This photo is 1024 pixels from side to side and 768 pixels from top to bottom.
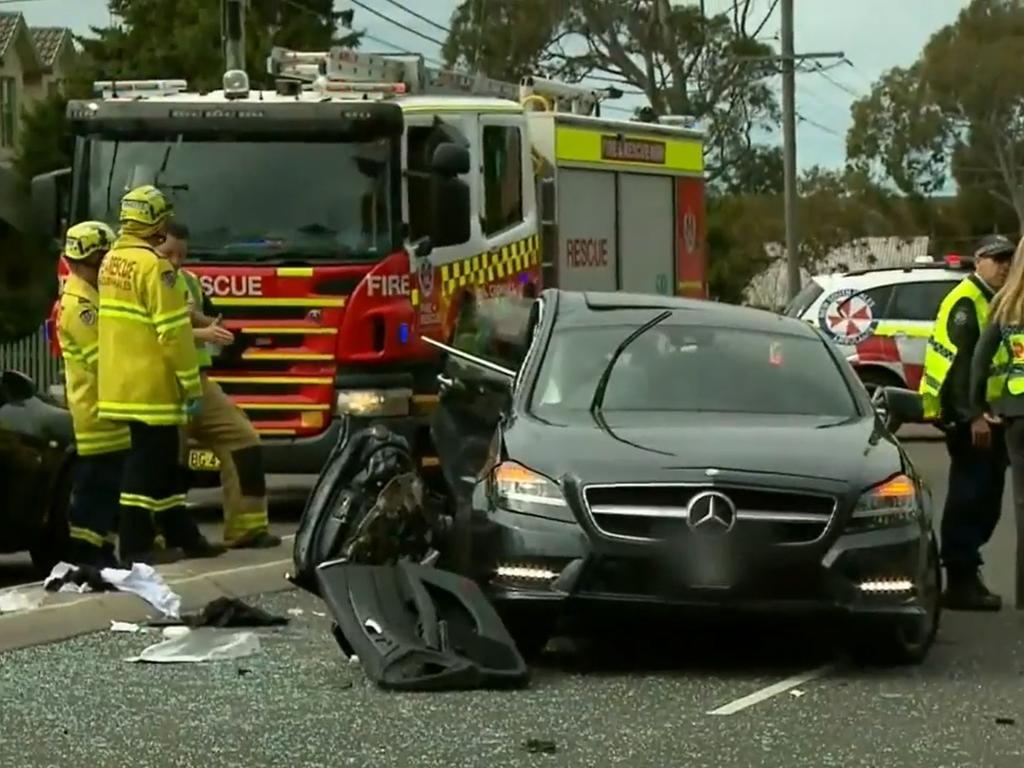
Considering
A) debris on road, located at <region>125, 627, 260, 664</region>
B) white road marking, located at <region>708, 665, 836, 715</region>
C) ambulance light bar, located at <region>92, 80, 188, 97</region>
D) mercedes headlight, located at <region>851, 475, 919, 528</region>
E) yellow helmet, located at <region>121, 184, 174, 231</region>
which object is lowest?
white road marking, located at <region>708, 665, 836, 715</region>

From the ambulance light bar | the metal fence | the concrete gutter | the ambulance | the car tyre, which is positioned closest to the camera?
the car tyre

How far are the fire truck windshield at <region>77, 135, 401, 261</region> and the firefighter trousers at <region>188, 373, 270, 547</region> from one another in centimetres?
220

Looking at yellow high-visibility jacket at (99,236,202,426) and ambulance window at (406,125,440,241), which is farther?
ambulance window at (406,125,440,241)

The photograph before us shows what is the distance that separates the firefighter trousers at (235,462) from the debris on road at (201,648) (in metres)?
2.49

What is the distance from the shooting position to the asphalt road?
743 centimetres

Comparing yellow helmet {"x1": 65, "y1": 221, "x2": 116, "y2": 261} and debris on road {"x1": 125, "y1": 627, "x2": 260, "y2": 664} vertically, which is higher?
yellow helmet {"x1": 65, "y1": 221, "x2": 116, "y2": 261}

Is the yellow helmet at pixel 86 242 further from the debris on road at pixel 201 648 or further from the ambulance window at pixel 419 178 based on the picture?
the ambulance window at pixel 419 178

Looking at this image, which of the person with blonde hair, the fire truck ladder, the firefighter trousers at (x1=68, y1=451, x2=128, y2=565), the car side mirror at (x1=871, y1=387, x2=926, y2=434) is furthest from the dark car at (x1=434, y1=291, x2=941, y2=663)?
the fire truck ladder

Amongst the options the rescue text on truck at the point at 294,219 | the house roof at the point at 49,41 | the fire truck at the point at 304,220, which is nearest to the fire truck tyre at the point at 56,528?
the fire truck at the point at 304,220

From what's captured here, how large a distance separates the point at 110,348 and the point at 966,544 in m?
4.17

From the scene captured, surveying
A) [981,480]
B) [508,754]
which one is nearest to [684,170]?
[981,480]

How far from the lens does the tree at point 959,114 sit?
227 feet

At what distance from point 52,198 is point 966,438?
257 inches

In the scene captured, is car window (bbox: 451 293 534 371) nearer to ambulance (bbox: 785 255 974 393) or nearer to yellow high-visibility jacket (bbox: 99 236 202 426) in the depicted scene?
Result: yellow high-visibility jacket (bbox: 99 236 202 426)
